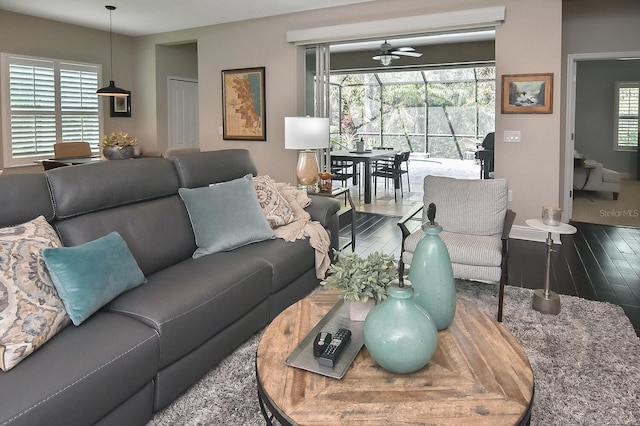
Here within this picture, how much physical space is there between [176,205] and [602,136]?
32.0 ft

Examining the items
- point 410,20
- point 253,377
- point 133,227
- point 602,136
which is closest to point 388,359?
point 253,377

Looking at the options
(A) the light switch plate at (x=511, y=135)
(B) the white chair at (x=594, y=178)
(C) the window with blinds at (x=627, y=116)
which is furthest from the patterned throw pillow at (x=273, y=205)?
(C) the window with blinds at (x=627, y=116)

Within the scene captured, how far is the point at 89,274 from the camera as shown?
6.48 feet

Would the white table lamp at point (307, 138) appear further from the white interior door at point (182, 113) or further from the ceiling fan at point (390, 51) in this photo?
the white interior door at point (182, 113)

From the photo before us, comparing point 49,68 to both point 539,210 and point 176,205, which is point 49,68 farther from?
point 539,210

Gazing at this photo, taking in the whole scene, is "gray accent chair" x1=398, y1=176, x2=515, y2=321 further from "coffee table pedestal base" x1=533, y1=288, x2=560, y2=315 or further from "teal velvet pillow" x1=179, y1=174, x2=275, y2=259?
"teal velvet pillow" x1=179, y1=174, x2=275, y2=259

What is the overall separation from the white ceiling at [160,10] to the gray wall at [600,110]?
6.46 meters

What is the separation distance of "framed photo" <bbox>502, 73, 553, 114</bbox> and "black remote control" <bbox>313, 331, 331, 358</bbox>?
4.18 m

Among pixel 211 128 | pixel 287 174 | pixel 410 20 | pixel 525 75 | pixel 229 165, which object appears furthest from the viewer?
pixel 211 128

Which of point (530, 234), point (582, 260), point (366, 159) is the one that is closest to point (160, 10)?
point (366, 159)

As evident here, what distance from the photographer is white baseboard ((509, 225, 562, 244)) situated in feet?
16.7

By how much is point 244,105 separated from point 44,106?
285cm

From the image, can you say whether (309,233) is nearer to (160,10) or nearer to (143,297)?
(143,297)

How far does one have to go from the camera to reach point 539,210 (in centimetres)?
508
